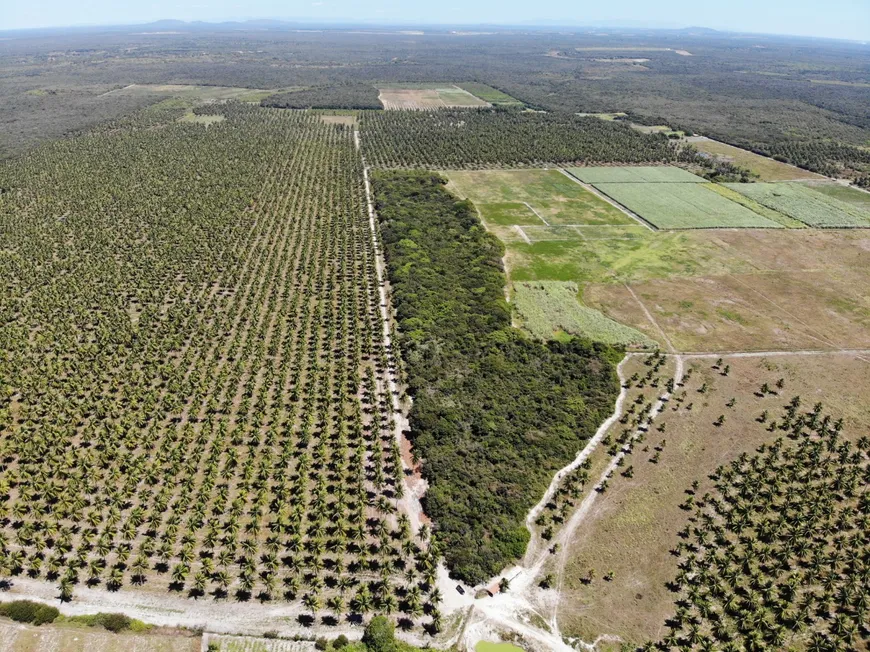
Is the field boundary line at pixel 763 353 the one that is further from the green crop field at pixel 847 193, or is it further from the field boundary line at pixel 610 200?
the green crop field at pixel 847 193

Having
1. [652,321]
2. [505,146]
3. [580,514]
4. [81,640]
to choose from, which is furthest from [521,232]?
[81,640]

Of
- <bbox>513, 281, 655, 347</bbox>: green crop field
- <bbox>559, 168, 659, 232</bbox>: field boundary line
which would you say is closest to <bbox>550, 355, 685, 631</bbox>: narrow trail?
<bbox>513, 281, 655, 347</bbox>: green crop field

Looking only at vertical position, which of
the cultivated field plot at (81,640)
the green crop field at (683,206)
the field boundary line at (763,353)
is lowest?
the cultivated field plot at (81,640)

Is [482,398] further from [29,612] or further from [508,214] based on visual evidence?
[508,214]

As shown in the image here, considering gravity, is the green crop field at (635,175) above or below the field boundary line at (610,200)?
above

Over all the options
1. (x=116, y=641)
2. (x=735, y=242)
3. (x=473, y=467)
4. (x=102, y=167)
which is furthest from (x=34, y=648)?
(x=102, y=167)

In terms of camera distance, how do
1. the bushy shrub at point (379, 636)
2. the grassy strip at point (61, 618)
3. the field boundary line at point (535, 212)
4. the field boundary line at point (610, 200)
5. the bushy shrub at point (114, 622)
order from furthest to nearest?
the field boundary line at point (610, 200)
the field boundary line at point (535, 212)
the grassy strip at point (61, 618)
the bushy shrub at point (114, 622)
the bushy shrub at point (379, 636)

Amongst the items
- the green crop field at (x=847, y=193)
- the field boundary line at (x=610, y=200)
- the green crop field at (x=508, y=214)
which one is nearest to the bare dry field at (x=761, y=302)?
the field boundary line at (x=610, y=200)

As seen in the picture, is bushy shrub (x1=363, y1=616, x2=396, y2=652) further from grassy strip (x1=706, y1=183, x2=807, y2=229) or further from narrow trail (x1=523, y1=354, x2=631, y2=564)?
grassy strip (x1=706, y1=183, x2=807, y2=229)
